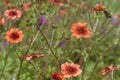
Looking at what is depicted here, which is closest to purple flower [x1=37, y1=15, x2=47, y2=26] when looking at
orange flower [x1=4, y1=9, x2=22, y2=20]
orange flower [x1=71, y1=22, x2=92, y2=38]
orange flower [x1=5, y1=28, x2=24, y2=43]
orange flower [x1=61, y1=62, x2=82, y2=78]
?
orange flower [x1=4, y1=9, x2=22, y2=20]

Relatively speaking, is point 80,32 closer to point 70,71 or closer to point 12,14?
point 70,71

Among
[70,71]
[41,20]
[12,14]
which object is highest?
[12,14]

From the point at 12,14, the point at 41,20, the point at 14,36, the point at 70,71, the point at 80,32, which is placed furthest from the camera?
the point at 41,20

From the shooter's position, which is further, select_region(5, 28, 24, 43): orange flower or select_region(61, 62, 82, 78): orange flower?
select_region(5, 28, 24, 43): orange flower

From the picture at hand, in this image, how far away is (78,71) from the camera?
8.86 ft

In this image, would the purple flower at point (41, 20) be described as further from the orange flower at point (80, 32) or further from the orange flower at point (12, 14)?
the orange flower at point (80, 32)

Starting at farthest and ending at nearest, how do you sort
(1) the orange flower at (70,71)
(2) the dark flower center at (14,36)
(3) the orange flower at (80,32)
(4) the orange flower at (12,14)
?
1. (4) the orange flower at (12,14)
2. (2) the dark flower center at (14,36)
3. (3) the orange flower at (80,32)
4. (1) the orange flower at (70,71)

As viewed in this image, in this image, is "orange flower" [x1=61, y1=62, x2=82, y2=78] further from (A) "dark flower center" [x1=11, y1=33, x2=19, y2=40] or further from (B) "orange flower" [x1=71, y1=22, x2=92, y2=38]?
(A) "dark flower center" [x1=11, y1=33, x2=19, y2=40]

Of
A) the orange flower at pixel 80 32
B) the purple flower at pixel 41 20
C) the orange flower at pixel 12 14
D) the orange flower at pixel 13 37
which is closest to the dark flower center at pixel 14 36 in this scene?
the orange flower at pixel 13 37

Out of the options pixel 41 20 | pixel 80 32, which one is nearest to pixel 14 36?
pixel 80 32

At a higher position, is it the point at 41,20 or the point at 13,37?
the point at 13,37

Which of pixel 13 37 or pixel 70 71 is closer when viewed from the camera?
pixel 70 71

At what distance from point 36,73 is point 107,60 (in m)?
2.14

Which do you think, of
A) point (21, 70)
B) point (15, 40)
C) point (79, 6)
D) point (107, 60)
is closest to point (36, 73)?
point (21, 70)
